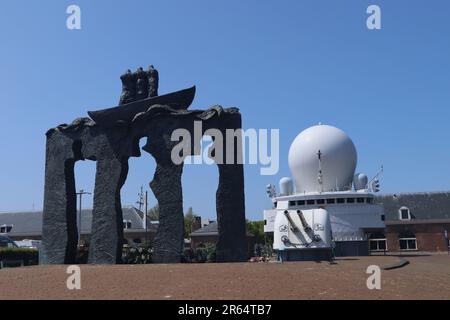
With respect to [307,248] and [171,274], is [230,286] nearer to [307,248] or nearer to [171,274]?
[171,274]

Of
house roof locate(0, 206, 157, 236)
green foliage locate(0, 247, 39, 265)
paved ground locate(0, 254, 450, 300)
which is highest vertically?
house roof locate(0, 206, 157, 236)

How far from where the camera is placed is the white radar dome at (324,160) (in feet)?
160

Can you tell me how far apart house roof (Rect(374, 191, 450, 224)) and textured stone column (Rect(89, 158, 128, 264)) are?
41.6 meters

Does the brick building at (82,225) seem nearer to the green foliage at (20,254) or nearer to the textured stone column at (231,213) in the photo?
the green foliage at (20,254)

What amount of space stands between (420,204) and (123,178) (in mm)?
44069

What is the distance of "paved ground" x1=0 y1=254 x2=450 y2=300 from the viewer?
13.4m

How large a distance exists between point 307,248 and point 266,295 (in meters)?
15.4

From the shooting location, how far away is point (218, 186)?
897 inches

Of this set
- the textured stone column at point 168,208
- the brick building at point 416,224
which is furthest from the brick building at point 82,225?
the textured stone column at point 168,208

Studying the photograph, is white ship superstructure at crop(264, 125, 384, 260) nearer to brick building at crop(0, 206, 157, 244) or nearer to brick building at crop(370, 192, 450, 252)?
brick building at crop(370, 192, 450, 252)

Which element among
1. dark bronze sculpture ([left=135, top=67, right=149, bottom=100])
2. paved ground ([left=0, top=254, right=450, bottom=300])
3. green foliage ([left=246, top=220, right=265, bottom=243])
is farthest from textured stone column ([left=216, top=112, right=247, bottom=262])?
green foliage ([left=246, top=220, right=265, bottom=243])

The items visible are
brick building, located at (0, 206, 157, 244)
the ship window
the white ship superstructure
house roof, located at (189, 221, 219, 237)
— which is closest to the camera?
the white ship superstructure

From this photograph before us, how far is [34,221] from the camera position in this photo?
2420 inches
